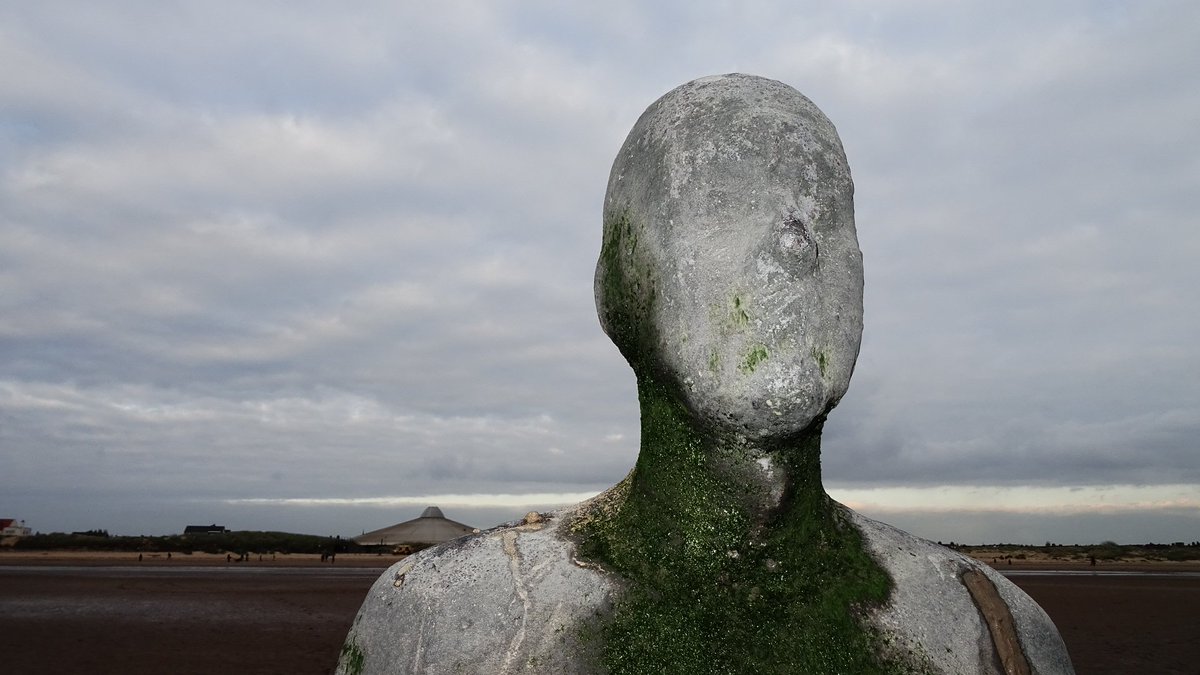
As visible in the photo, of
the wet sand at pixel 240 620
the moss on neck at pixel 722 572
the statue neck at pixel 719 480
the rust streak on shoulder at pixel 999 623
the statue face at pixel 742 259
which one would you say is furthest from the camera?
the wet sand at pixel 240 620

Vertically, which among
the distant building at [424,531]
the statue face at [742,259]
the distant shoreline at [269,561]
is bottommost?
the distant shoreline at [269,561]

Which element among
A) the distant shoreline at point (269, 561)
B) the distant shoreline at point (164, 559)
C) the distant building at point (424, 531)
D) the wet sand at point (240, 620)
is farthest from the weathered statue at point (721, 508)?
the distant shoreline at point (164, 559)

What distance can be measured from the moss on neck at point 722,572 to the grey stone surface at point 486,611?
20cm

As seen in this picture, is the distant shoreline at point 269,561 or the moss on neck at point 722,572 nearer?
the moss on neck at point 722,572

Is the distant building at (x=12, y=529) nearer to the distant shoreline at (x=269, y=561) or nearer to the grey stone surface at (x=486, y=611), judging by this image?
the distant shoreline at (x=269, y=561)

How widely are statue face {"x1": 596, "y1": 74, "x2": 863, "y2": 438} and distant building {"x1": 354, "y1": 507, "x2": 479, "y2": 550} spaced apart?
30.0 meters

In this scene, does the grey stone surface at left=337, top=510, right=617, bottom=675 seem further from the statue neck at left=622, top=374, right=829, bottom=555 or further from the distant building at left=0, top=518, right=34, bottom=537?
the distant building at left=0, top=518, right=34, bottom=537

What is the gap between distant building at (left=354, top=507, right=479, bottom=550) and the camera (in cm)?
3500

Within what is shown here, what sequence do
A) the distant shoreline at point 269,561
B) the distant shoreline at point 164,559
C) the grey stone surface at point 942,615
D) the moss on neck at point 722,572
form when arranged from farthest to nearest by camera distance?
the distant shoreline at point 269,561
the distant shoreline at point 164,559
the grey stone surface at point 942,615
the moss on neck at point 722,572

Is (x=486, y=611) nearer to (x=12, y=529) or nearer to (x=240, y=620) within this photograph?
(x=240, y=620)

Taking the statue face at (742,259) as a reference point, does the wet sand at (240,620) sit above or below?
below

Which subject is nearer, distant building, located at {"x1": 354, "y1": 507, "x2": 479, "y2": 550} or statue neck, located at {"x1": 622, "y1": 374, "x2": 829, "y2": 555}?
statue neck, located at {"x1": 622, "y1": 374, "x2": 829, "y2": 555}

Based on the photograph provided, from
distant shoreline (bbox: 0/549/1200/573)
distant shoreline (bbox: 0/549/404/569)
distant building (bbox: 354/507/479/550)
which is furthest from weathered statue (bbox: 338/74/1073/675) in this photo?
distant shoreline (bbox: 0/549/404/569)

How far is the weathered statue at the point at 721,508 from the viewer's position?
17.5 feet
